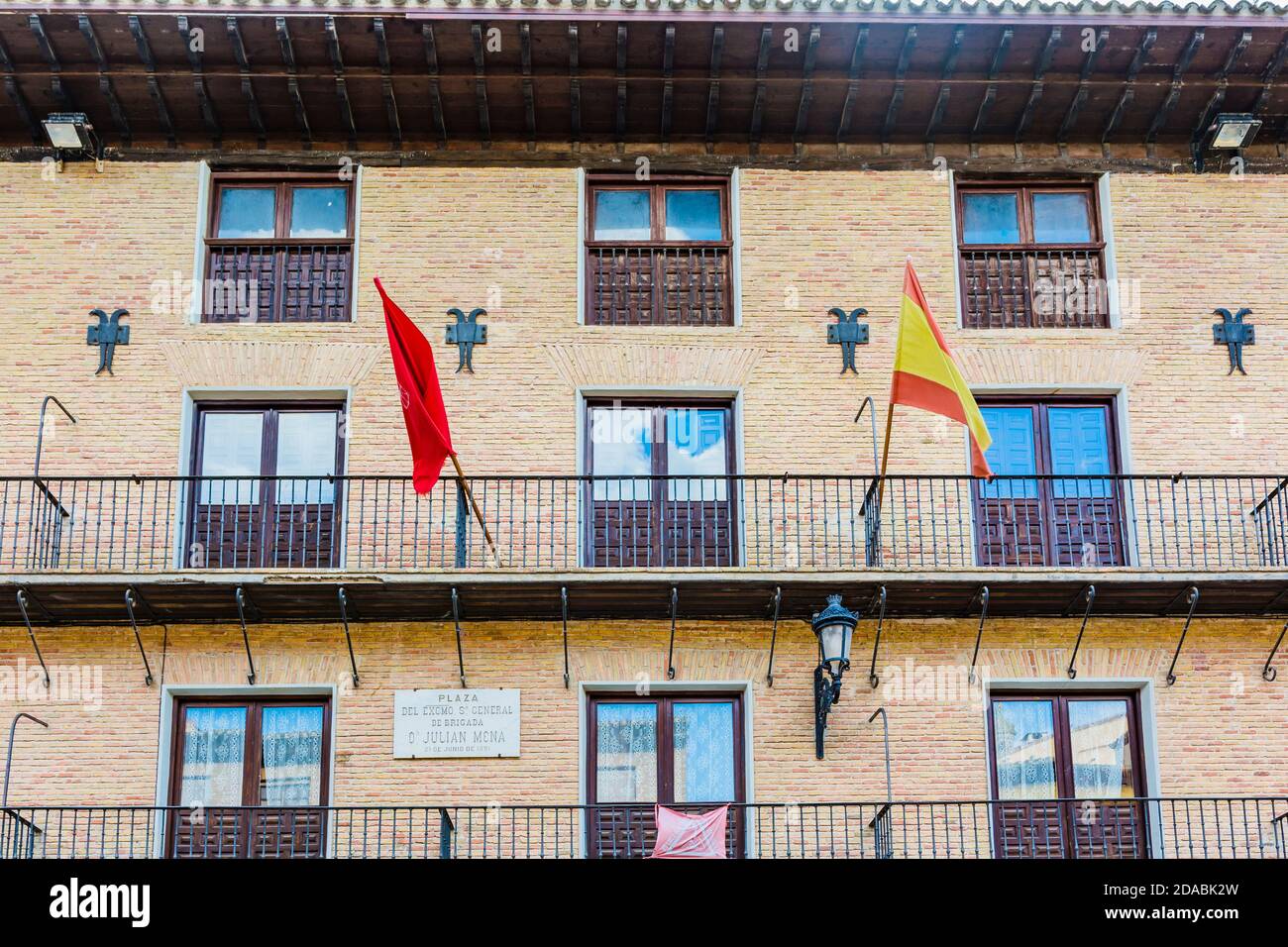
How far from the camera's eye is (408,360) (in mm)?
16688

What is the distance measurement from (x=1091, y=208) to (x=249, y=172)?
26.2ft

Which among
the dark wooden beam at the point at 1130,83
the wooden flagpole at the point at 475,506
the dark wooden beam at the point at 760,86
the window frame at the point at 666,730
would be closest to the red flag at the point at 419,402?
the wooden flagpole at the point at 475,506

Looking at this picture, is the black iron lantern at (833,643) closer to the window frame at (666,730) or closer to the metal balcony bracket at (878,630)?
the metal balcony bracket at (878,630)

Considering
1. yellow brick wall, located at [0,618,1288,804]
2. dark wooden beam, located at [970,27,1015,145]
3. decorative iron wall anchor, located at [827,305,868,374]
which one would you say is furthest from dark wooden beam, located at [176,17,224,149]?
dark wooden beam, located at [970,27,1015,145]

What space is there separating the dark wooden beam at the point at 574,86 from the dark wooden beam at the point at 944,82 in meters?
3.31

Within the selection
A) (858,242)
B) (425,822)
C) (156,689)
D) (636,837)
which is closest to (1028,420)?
(858,242)

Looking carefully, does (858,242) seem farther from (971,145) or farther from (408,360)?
(408,360)

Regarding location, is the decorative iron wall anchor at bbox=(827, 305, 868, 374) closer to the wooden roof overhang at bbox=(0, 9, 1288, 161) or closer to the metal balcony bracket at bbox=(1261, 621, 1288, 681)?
the wooden roof overhang at bbox=(0, 9, 1288, 161)

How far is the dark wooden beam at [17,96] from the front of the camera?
60.6 feet

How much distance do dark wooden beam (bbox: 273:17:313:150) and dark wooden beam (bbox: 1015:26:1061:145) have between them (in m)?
6.69

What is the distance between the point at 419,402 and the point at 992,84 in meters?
6.24

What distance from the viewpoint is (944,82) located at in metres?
18.8

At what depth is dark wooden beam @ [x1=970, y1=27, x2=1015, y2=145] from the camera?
18.4 meters

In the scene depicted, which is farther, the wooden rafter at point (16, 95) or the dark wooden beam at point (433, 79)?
the wooden rafter at point (16, 95)
